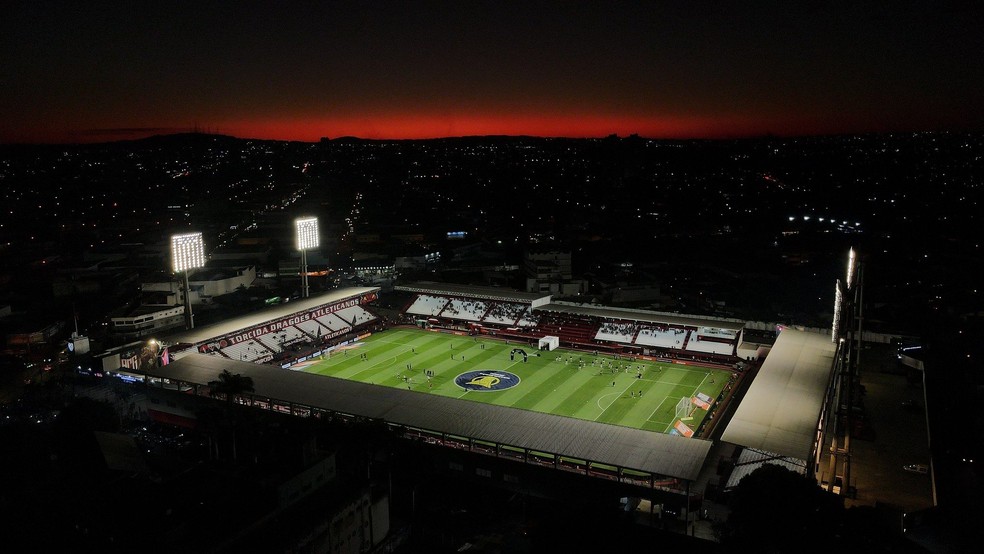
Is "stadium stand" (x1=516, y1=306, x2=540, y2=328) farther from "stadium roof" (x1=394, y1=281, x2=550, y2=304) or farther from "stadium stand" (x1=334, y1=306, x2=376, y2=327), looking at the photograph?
"stadium stand" (x1=334, y1=306, x2=376, y2=327)

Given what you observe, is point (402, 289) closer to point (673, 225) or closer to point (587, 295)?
point (587, 295)

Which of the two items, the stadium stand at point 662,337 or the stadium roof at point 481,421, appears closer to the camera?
the stadium roof at point 481,421

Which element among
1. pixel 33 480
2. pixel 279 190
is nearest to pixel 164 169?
pixel 279 190

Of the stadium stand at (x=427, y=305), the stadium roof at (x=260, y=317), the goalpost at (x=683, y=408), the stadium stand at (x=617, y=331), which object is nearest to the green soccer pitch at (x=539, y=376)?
the goalpost at (x=683, y=408)

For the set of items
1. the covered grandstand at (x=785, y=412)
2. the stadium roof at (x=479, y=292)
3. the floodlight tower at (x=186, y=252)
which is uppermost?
the floodlight tower at (x=186, y=252)

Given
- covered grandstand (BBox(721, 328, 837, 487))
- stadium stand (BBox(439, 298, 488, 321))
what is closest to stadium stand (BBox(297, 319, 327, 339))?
stadium stand (BBox(439, 298, 488, 321))

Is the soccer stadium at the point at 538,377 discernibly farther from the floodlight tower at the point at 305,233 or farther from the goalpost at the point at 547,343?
the floodlight tower at the point at 305,233

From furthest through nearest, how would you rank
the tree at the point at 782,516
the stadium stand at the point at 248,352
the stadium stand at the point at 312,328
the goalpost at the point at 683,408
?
the stadium stand at the point at 312,328, the stadium stand at the point at 248,352, the goalpost at the point at 683,408, the tree at the point at 782,516
